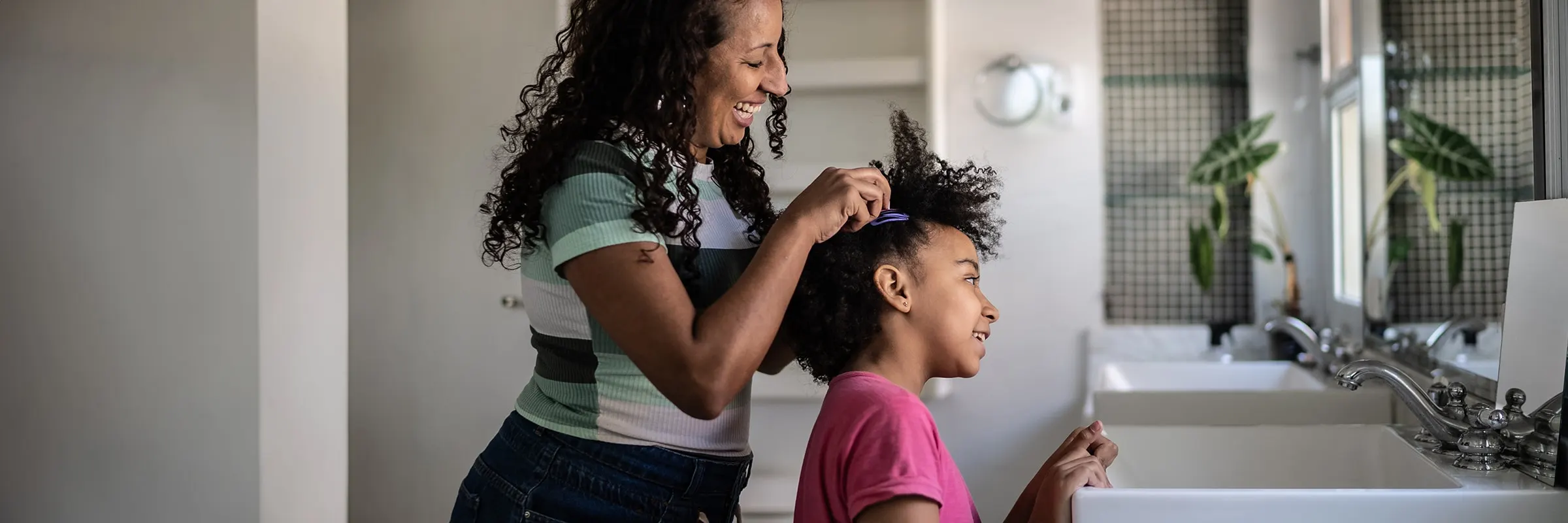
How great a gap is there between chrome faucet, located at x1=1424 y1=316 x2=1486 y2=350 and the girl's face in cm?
103

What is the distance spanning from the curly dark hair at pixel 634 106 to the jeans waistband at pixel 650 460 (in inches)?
6.1

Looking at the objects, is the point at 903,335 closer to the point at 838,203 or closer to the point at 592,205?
the point at 838,203

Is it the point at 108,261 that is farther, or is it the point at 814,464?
the point at 108,261

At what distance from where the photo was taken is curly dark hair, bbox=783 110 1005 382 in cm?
107

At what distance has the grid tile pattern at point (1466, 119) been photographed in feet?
5.05

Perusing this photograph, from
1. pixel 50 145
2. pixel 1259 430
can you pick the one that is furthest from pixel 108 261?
pixel 1259 430

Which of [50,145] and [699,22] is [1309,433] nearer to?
[699,22]

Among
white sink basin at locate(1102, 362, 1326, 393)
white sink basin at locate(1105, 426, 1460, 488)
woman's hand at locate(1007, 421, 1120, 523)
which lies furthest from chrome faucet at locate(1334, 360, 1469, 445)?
white sink basin at locate(1102, 362, 1326, 393)

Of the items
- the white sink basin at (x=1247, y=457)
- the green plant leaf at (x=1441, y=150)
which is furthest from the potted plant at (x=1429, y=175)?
the white sink basin at (x=1247, y=457)

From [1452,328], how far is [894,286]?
1.20 metres

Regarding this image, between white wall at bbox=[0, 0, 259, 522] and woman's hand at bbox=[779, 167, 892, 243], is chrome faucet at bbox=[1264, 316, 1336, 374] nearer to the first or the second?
woman's hand at bbox=[779, 167, 892, 243]

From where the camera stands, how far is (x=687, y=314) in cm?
85

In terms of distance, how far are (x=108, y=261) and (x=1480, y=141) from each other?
2.12m

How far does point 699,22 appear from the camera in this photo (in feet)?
3.18
